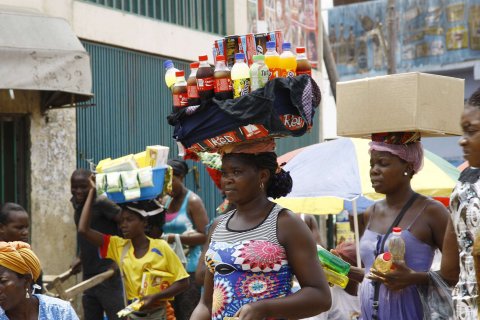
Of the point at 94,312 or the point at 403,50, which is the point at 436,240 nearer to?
the point at 94,312

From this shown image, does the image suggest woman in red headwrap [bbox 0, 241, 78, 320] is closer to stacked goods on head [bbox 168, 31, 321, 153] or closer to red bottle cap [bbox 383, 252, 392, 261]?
stacked goods on head [bbox 168, 31, 321, 153]

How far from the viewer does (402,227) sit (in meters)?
5.77

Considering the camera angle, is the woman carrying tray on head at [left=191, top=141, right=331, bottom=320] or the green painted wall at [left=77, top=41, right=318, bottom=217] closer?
the woman carrying tray on head at [left=191, top=141, right=331, bottom=320]

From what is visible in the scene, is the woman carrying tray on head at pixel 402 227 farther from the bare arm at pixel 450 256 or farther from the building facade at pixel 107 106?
the building facade at pixel 107 106

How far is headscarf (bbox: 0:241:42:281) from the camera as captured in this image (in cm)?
538

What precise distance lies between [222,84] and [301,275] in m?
1.05

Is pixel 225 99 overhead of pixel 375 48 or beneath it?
beneath

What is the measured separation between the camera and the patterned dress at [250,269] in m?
4.70

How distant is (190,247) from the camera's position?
9594 mm

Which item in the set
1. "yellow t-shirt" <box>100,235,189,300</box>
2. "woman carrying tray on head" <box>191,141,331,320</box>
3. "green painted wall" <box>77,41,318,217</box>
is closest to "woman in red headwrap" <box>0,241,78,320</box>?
"woman carrying tray on head" <box>191,141,331,320</box>

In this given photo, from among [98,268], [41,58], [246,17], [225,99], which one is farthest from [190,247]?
[246,17]

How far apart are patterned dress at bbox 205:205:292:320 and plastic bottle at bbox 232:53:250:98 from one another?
0.63 meters

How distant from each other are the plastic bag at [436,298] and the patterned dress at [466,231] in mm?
853

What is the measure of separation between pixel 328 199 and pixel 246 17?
27.8 ft
